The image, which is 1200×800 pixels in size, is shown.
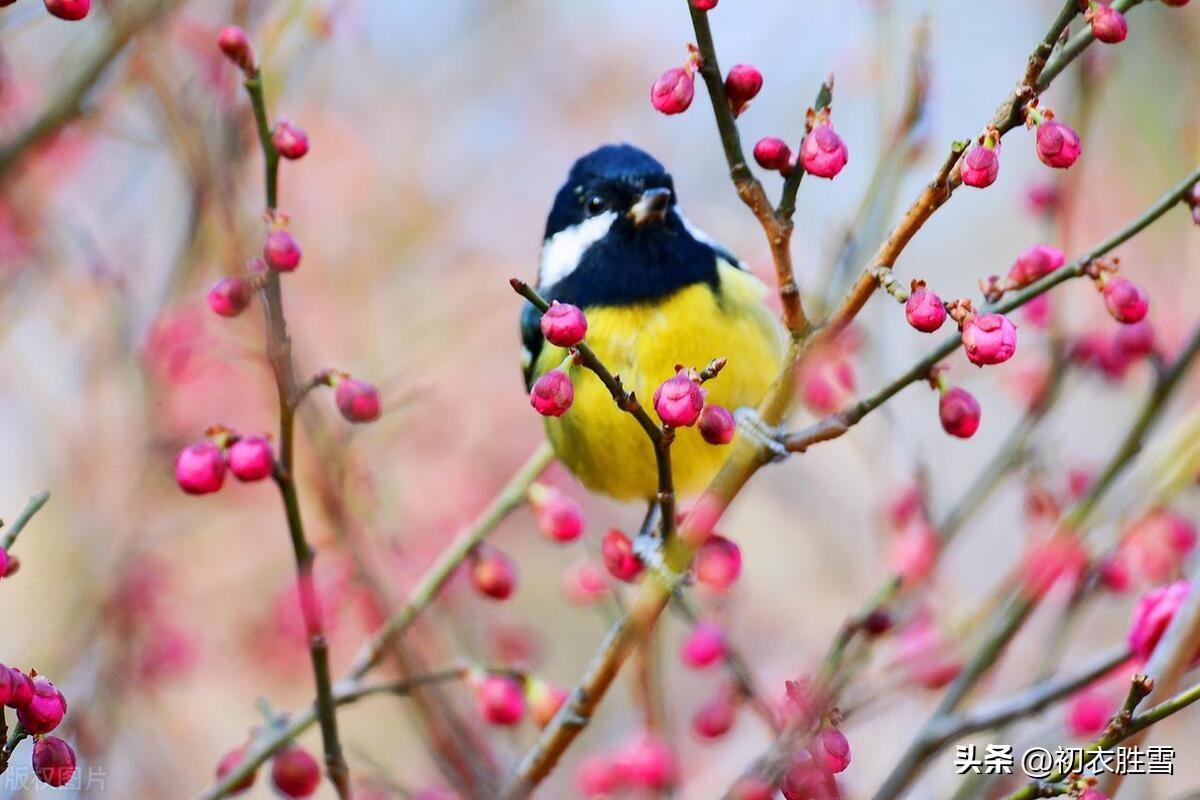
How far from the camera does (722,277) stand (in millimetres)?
2975

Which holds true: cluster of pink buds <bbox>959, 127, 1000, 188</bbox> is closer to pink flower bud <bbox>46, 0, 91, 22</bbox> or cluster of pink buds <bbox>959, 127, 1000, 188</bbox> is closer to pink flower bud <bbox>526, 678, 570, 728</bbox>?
pink flower bud <bbox>46, 0, 91, 22</bbox>

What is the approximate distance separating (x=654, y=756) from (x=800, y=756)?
87cm

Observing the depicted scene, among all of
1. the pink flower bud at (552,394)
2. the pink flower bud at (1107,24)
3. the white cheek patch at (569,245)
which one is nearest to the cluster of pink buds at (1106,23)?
the pink flower bud at (1107,24)

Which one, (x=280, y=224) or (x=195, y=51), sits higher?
(x=195, y=51)

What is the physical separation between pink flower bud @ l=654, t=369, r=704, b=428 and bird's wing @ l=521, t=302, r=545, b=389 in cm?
147

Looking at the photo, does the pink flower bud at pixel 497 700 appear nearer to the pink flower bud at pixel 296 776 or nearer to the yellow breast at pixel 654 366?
the pink flower bud at pixel 296 776

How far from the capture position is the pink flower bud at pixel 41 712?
4.62ft

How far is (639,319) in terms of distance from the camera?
2785 millimetres

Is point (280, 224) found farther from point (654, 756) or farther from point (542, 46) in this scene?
point (542, 46)

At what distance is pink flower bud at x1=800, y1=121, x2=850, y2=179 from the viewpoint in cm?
159

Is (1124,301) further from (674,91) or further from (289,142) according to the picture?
(289,142)

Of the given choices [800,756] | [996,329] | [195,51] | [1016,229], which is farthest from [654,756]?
[1016,229]

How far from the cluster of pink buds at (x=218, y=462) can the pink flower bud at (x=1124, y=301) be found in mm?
1156

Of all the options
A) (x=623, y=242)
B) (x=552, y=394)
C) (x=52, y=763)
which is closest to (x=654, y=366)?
(x=623, y=242)
